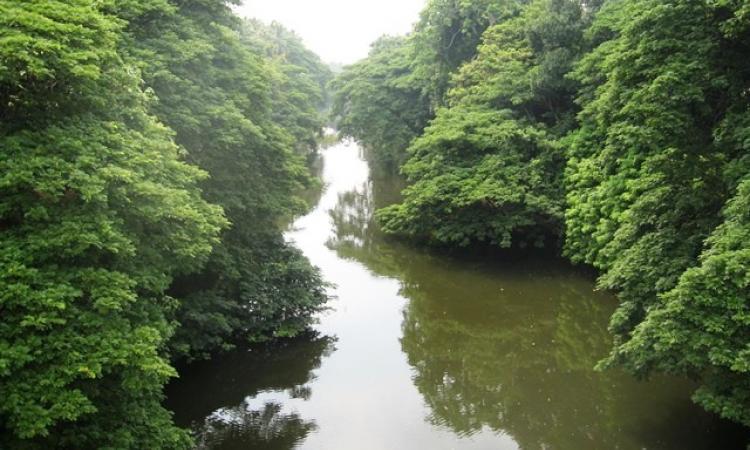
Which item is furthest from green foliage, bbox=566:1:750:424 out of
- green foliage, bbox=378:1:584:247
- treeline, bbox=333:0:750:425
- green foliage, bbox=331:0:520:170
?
green foliage, bbox=331:0:520:170

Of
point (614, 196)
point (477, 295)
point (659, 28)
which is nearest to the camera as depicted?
point (659, 28)

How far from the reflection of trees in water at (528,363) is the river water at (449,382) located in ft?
0.10

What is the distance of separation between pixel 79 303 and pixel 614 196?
39.0 ft

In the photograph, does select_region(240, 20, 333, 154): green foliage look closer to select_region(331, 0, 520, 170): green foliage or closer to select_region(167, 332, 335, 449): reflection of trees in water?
select_region(331, 0, 520, 170): green foliage

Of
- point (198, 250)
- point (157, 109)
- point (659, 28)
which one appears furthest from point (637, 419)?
point (157, 109)

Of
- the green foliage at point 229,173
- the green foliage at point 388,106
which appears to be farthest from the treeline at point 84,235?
the green foliage at point 388,106

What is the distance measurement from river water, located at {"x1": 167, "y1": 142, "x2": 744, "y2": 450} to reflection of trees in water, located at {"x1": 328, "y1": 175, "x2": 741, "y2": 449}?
0.03 meters

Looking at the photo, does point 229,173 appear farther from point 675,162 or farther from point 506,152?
point 506,152

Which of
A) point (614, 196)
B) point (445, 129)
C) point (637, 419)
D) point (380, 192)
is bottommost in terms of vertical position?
point (637, 419)

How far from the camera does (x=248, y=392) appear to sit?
11.6 metres

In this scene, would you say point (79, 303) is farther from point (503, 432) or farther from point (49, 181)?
point (503, 432)

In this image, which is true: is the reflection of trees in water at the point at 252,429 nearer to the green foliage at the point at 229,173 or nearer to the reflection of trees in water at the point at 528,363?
the green foliage at the point at 229,173

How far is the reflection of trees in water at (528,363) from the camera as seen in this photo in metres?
9.92

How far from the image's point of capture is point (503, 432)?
10023 mm
